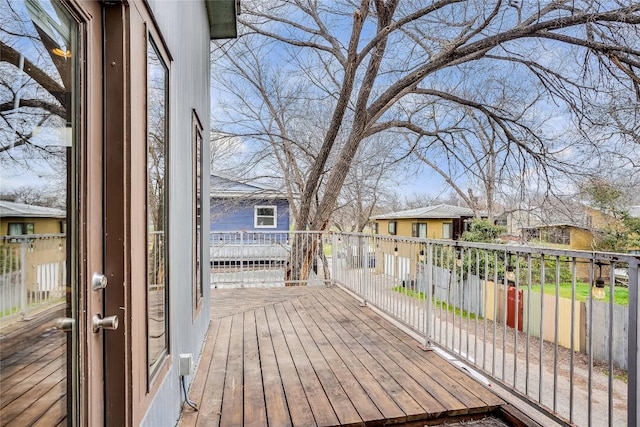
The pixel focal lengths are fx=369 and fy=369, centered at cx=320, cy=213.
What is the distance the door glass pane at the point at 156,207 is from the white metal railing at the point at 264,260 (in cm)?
489

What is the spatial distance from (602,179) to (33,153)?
31.2 ft

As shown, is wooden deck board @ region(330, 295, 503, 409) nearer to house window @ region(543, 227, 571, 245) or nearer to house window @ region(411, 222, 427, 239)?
house window @ region(543, 227, 571, 245)

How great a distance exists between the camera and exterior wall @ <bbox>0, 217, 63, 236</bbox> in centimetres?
83

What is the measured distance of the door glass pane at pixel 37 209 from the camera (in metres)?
0.84

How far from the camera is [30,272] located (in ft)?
3.07

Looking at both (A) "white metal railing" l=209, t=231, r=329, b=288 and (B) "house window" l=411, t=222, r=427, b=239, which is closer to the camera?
(A) "white metal railing" l=209, t=231, r=329, b=288

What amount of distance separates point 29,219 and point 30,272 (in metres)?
0.13

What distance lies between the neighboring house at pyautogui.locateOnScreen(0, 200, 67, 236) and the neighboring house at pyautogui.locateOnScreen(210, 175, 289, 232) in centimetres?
1216

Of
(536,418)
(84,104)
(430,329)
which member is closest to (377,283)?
(430,329)

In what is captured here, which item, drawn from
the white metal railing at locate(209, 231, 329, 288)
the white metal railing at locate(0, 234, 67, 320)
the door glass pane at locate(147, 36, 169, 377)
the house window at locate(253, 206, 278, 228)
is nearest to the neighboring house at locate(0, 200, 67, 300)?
the white metal railing at locate(0, 234, 67, 320)

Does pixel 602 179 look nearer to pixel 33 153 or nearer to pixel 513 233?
pixel 513 233

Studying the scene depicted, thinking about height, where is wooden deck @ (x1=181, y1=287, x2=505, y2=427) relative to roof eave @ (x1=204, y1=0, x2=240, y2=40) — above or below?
below

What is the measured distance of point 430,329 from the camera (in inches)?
144

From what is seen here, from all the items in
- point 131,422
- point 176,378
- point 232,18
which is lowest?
point 176,378
